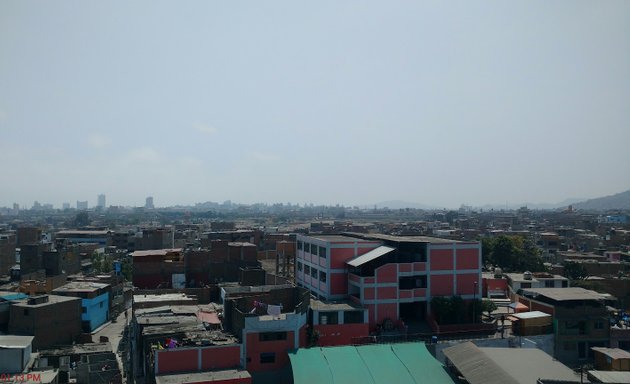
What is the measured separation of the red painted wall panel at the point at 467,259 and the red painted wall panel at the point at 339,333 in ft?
23.3

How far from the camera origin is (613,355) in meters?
22.3

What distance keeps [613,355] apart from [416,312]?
371 inches

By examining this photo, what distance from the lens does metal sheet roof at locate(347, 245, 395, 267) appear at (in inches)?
1076

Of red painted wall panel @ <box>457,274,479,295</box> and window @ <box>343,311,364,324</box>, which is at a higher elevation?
red painted wall panel @ <box>457,274,479,295</box>

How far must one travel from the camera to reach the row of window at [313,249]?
29.9 metres

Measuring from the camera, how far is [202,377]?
19234mm

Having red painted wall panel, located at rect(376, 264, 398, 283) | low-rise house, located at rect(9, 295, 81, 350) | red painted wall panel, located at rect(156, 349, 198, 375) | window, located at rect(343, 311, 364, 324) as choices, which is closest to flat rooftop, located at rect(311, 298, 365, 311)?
window, located at rect(343, 311, 364, 324)

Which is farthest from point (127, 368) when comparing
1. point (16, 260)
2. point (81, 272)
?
point (16, 260)

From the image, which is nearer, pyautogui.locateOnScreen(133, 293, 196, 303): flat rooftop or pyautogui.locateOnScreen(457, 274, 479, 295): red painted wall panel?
Answer: pyautogui.locateOnScreen(457, 274, 479, 295): red painted wall panel

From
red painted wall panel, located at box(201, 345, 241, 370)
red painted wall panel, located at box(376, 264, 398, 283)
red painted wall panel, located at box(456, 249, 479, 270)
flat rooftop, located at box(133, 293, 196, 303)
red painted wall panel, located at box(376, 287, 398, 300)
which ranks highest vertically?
red painted wall panel, located at box(456, 249, 479, 270)

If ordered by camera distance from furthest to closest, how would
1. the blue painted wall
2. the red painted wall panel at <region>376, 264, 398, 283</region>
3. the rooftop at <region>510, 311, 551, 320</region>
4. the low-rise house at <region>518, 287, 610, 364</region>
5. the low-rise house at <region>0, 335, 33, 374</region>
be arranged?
1. the blue painted wall
2. the red painted wall panel at <region>376, 264, 398, 283</region>
3. the low-rise house at <region>518, 287, 610, 364</region>
4. the rooftop at <region>510, 311, 551, 320</region>
5. the low-rise house at <region>0, 335, 33, 374</region>

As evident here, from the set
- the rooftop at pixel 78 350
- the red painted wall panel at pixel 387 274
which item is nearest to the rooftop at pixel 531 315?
the red painted wall panel at pixel 387 274

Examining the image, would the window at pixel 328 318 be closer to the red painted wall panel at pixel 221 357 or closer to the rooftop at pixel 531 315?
the red painted wall panel at pixel 221 357

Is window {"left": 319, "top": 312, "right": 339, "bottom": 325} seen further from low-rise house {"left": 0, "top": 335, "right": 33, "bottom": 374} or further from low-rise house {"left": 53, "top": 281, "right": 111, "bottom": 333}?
low-rise house {"left": 53, "top": 281, "right": 111, "bottom": 333}
